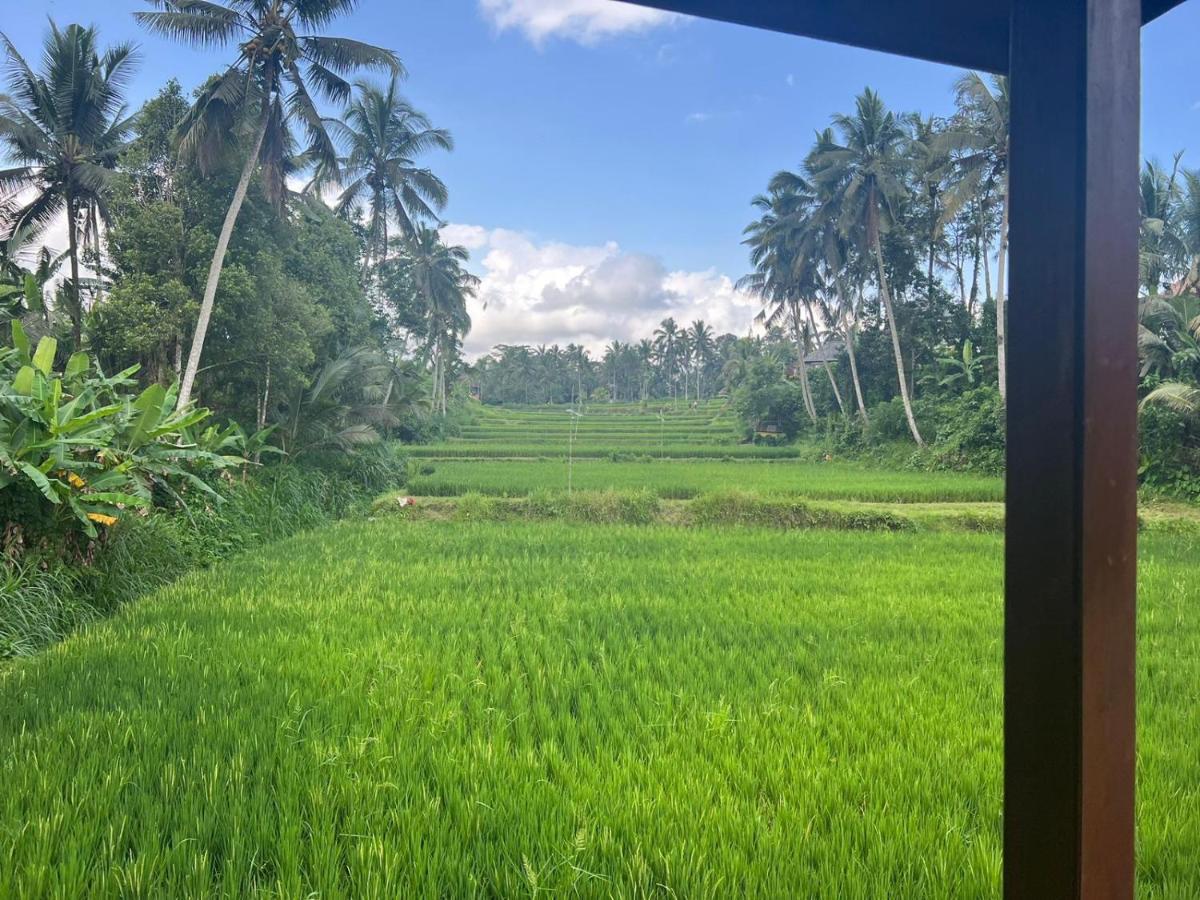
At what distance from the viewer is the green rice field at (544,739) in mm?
1781

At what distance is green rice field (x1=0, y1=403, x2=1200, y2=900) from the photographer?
178 cm

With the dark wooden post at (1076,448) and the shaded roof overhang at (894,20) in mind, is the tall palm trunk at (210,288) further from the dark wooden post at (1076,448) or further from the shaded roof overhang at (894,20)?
the dark wooden post at (1076,448)

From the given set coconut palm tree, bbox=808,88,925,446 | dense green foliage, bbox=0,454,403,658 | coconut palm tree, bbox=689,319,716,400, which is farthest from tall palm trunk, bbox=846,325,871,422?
coconut palm tree, bbox=689,319,716,400

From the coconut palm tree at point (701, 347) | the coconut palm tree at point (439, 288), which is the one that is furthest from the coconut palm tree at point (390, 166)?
the coconut palm tree at point (701, 347)

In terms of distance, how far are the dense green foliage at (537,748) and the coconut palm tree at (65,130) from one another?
1123 cm

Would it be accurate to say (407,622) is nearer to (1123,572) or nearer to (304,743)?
(304,743)

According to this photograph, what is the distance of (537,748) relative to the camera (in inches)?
100

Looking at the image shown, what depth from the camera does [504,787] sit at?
217 cm

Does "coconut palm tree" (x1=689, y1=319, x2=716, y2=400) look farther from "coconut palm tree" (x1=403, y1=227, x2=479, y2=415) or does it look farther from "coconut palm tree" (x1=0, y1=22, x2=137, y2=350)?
"coconut palm tree" (x1=0, y1=22, x2=137, y2=350)

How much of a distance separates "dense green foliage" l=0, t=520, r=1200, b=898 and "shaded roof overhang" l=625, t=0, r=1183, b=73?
198 centimetres

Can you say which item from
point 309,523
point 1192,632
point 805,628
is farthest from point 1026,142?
point 309,523

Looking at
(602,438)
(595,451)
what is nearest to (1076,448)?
(595,451)

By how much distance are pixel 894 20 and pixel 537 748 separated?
99.2 inches

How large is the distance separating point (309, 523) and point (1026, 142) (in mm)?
10192
